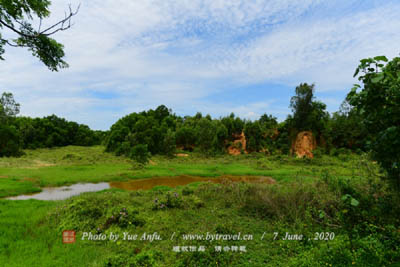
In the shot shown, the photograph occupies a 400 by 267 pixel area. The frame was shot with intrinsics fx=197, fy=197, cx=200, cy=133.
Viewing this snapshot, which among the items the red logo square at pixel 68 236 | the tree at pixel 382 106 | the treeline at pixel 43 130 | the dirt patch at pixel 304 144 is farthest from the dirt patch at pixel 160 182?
the treeline at pixel 43 130

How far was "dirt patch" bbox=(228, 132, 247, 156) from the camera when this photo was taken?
36.0 metres

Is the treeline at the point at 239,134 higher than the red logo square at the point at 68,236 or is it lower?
higher

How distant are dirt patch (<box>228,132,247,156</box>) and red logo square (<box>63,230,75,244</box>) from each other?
1256 inches

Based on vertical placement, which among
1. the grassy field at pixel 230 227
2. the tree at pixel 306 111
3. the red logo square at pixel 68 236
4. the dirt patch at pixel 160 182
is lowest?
the dirt patch at pixel 160 182

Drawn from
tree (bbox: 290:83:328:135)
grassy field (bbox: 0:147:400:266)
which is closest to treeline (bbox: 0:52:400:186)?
tree (bbox: 290:83:328:135)

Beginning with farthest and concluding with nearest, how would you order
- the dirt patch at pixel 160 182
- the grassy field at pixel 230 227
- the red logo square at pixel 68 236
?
the dirt patch at pixel 160 182
the red logo square at pixel 68 236
the grassy field at pixel 230 227

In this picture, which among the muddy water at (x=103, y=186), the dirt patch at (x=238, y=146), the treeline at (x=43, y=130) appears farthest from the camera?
the treeline at (x=43, y=130)

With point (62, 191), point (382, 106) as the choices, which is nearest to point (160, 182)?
point (62, 191)

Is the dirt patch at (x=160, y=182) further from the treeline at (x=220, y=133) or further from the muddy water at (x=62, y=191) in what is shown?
the treeline at (x=220, y=133)

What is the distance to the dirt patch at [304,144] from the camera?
98.1 ft

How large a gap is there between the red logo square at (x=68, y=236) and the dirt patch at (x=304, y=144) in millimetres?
30513

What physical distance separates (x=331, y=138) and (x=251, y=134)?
1229 cm

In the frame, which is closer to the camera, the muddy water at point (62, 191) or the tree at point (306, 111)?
the muddy water at point (62, 191)

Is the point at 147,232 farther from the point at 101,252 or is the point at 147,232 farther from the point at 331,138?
the point at 331,138
